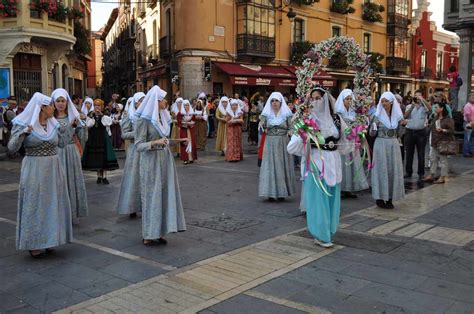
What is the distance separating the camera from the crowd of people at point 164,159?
18.9ft

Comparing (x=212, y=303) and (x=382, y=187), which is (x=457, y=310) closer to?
(x=212, y=303)

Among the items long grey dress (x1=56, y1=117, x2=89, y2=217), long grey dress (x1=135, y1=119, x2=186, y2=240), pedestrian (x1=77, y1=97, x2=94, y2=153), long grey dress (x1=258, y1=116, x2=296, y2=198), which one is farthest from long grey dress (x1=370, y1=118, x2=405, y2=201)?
pedestrian (x1=77, y1=97, x2=94, y2=153)

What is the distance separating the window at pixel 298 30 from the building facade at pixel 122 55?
14.2m

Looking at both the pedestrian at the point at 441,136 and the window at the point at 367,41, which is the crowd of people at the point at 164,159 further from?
the window at the point at 367,41

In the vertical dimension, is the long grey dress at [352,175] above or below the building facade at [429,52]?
below

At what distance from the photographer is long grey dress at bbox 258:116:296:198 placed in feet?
29.5

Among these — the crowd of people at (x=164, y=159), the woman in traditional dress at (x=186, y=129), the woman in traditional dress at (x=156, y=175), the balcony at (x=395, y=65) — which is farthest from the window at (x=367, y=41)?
the woman in traditional dress at (x=156, y=175)

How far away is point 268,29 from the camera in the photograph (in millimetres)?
29641

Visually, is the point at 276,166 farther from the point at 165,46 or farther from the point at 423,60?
the point at 423,60

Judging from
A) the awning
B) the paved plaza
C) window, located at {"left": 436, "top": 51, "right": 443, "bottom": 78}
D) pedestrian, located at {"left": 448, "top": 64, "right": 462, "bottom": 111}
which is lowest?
the paved plaza

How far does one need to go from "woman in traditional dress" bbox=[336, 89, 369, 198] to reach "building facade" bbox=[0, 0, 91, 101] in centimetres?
1533

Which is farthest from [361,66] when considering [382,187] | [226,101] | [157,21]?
[157,21]

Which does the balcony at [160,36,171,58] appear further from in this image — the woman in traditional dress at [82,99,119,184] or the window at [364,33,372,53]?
the woman in traditional dress at [82,99,119,184]

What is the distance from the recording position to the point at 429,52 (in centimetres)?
4488
